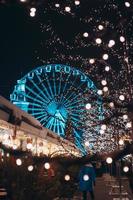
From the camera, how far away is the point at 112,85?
32.2 ft

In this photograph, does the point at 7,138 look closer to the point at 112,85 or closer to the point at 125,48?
the point at 112,85

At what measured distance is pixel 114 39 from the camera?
5434 mm

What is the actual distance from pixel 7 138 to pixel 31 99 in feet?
58.5

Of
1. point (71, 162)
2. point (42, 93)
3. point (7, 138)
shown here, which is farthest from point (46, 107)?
point (71, 162)

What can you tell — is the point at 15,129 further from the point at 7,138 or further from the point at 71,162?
the point at 71,162

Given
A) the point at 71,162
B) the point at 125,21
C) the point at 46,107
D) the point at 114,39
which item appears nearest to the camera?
the point at 71,162

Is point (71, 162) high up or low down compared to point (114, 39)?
down

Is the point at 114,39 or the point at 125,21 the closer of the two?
the point at 125,21

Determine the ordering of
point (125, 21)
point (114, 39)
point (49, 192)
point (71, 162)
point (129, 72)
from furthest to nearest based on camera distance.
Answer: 1. point (49, 192)
2. point (129, 72)
3. point (114, 39)
4. point (125, 21)
5. point (71, 162)

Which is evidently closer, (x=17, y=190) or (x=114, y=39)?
(x=114, y=39)

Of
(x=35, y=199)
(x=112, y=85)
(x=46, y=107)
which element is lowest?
(x=35, y=199)

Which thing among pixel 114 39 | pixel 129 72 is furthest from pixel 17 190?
pixel 114 39

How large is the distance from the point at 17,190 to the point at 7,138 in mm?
4669

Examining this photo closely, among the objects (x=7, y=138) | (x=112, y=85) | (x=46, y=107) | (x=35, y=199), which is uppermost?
(x=46, y=107)
